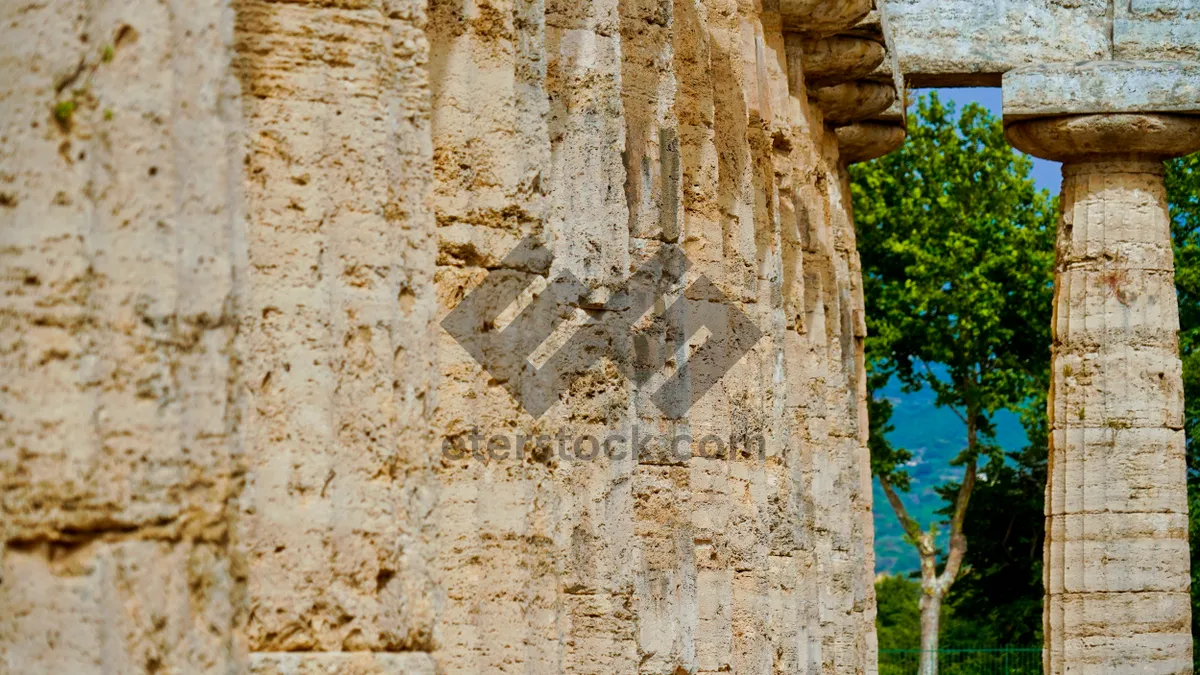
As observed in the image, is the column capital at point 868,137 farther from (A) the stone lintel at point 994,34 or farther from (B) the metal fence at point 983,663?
(B) the metal fence at point 983,663

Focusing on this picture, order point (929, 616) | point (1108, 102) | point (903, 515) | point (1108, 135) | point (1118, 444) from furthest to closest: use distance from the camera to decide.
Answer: point (903, 515) < point (929, 616) < point (1118, 444) < point (1108, 135) < point (1108, 102)

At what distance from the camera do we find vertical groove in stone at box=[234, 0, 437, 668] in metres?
4.60

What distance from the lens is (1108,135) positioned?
74.6 feet

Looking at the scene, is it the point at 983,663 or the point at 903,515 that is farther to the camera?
the point at 903,515

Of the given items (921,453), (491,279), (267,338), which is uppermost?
(921,453)

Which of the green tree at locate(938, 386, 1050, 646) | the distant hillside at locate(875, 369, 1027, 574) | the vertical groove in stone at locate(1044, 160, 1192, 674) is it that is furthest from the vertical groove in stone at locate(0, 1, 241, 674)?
the distant hillside at locate(875, 369, 1027, 574)

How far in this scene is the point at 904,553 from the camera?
6299 inches

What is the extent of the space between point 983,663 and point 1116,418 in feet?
40.3

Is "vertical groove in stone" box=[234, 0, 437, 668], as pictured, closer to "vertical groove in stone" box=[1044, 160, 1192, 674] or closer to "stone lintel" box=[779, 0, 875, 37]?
"stone lintel" box=[779, 0, 875, 37]

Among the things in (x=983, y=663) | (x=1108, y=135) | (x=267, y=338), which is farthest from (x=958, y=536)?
(x=267, y=338)

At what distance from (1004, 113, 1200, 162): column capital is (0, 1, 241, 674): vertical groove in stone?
1935 centimetres

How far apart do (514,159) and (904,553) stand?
15542cm

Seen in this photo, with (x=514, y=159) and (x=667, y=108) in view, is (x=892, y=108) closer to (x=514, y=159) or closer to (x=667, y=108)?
(x=667, y=108)

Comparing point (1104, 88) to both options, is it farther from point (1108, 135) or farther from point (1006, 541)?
point (1006, 541)
